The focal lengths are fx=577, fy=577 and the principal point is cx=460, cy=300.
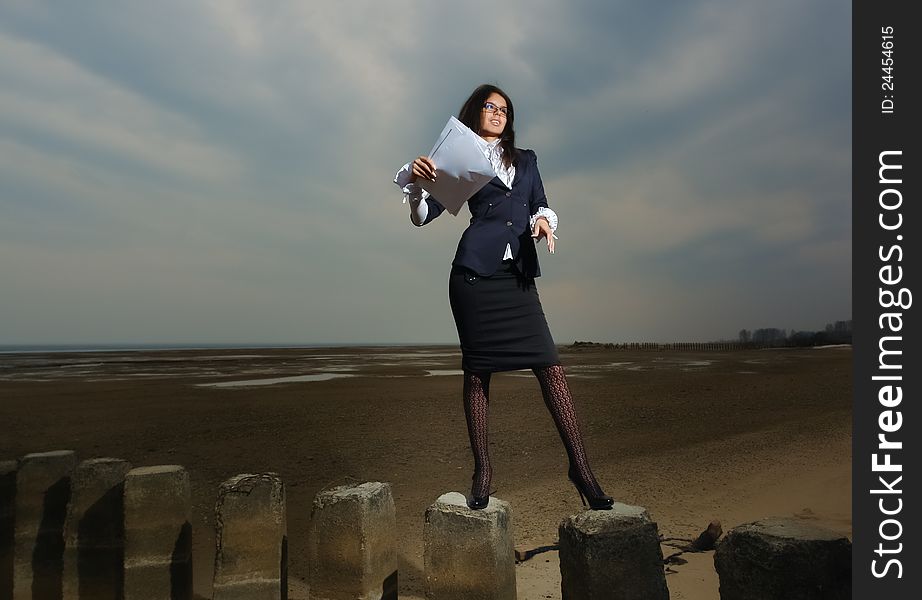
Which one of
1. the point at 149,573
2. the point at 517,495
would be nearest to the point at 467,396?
the point at 149,573

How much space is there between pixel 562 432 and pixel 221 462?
18.5ft

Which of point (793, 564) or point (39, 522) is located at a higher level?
point (793, 564)

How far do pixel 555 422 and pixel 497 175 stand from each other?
116 centimetres

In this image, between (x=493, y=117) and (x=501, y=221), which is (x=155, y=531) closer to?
(x=501, y=221)

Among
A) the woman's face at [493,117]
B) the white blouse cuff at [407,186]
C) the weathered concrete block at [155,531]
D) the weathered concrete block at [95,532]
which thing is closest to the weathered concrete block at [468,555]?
the white blouse cuff at [407,186]

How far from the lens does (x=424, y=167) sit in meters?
2.55

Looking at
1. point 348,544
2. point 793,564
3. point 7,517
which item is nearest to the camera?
point 793,564

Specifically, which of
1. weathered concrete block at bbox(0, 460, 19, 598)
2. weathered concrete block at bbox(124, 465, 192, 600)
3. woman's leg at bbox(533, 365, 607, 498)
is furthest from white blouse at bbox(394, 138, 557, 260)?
weathered concrete block at bbox(0, 460, 19, 598)

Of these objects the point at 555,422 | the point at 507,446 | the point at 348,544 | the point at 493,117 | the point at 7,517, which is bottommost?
the point at 507,446

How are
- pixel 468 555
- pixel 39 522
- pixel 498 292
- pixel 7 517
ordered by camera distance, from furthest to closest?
pixel 7 517 < pixel 39 522 < pixel 498 292 < pixel 468 555

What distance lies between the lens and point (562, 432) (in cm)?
250

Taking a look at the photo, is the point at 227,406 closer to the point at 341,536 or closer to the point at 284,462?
the point at 284,462

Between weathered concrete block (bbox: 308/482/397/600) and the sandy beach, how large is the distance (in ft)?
4.39

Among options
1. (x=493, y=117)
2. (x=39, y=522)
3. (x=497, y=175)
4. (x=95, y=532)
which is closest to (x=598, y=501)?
(x=497, y=175)
